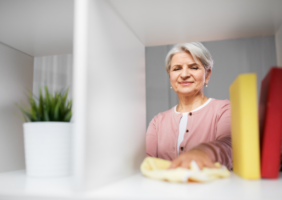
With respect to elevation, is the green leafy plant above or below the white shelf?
above

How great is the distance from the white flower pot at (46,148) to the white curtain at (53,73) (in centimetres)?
46

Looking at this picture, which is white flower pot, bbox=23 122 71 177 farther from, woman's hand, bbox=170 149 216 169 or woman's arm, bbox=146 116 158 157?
woman's arm, bbox=146 116 158 157

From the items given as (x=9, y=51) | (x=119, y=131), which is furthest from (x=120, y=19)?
(x=9, y=51)

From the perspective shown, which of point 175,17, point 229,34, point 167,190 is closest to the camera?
point 167,190

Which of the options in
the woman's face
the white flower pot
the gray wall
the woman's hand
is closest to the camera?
the woman's hand

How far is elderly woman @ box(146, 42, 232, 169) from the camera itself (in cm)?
105

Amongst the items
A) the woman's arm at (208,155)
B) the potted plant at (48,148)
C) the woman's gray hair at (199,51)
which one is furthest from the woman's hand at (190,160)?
the woman's gray hair at (199,51)

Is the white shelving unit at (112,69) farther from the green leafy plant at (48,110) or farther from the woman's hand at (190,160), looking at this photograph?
the green leafy plant at (48,110)

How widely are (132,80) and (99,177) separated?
1.14ft

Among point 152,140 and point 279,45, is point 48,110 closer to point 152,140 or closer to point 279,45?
point 152,140

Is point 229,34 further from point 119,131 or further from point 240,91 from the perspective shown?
point 119,131

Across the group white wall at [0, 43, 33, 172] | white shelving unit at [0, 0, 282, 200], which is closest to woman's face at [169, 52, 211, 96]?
white shelving unit at [0, 0, 282, 200]

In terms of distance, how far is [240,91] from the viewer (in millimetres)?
553

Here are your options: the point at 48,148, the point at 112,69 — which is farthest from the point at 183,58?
the point at 48,148
